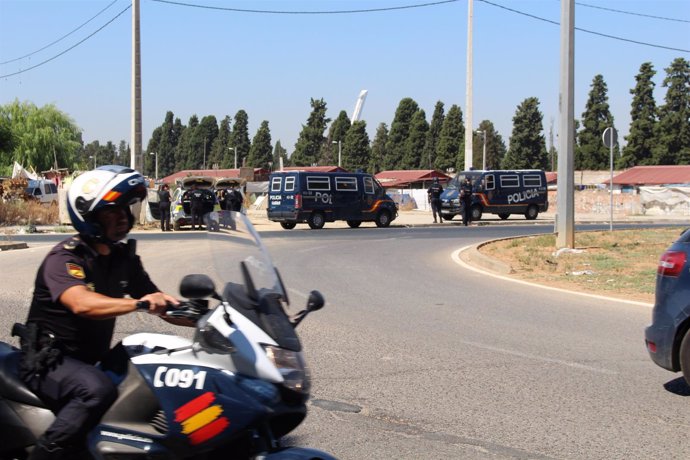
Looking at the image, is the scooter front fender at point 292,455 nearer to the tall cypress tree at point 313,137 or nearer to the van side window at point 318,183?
the van side window at point 318,183

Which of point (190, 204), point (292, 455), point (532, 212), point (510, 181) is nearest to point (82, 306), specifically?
point (292, 455)

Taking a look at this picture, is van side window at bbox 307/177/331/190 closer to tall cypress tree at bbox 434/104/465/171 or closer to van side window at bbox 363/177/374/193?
van side window at bbox 363/177/374/193

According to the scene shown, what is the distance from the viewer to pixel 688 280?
7051 mm

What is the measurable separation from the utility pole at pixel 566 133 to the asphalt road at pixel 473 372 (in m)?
4.72

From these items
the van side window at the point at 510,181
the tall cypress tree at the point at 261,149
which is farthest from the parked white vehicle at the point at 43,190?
the tall cypress tree at the point at 261,149

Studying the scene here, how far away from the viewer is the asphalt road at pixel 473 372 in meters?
5.84

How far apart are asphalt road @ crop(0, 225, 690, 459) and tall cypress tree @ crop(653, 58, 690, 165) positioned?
7338cm

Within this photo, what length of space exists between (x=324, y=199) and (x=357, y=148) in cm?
6553

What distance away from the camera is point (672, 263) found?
7199 millimetres

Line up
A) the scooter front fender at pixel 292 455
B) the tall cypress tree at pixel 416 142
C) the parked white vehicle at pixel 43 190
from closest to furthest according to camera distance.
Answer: the scooter front fender at pixel 292 455, the parked white vehicle at pixel 43 190, the tall cypress tree at pixel 416 142

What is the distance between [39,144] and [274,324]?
83887mm

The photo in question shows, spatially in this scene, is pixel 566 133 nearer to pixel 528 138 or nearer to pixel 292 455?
pixel 292 455

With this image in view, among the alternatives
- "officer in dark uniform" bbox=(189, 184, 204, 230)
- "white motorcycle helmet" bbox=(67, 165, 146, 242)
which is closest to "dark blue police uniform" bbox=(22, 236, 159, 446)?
"white motorcycle helmet" bbox=(67, 165, 146, 242)

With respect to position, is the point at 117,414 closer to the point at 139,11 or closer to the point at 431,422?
the point at 431,422
